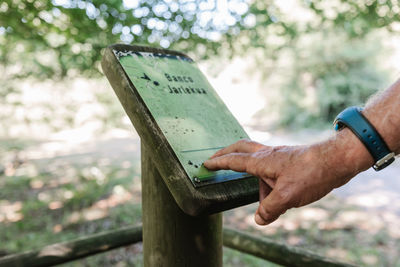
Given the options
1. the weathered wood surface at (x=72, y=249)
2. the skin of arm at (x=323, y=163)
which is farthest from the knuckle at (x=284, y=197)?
the weathered wood surface at (x=72, y=249)

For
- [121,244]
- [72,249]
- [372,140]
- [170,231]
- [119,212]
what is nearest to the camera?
[372,140]

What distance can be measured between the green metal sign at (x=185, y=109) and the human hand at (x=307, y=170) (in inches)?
7.7

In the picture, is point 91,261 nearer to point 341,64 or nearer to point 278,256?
point 278,256

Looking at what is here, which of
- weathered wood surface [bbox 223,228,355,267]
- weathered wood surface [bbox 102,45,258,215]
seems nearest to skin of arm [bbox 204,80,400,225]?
weathered wood surface [bbox 102,45,258,215]

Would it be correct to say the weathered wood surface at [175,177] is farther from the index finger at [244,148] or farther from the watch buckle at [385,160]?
the watch buckle at [385,160]

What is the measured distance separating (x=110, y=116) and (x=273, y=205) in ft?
26.5

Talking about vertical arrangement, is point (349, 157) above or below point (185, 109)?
above

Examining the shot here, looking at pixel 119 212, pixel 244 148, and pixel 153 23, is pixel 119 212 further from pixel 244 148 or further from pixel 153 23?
pixel 244 148

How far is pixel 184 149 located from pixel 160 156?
0.29 feet

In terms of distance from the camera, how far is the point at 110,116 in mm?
8492

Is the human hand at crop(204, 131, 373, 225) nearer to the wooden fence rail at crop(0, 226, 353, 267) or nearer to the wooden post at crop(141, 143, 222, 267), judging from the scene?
the wooden post at crop(141, 143, 222, 267)

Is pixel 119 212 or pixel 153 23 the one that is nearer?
pixel 153 23

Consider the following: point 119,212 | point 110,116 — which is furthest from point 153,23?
point 110,116

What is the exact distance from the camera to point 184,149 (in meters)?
1.01
